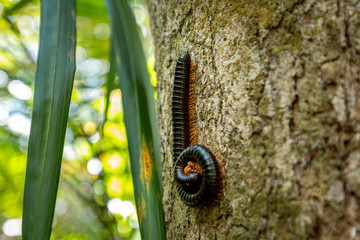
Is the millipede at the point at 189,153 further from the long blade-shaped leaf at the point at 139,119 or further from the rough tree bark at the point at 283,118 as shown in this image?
the long blade-shaped leaf at the point at 139,119

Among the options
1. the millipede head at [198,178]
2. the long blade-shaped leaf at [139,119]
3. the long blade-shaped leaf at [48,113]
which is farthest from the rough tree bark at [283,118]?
the long blade-shaped leaf at [48,113]

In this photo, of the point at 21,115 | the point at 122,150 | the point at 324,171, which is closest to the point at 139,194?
the point at 324,171

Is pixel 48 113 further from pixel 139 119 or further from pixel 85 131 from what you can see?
pixel 85 131

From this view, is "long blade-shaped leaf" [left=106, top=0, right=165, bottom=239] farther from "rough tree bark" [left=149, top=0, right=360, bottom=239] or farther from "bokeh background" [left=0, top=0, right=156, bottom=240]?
"bokeh background" [left=0, top=0, right=156, bottom=240]

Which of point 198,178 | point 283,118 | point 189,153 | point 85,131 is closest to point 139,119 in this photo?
point 189,153

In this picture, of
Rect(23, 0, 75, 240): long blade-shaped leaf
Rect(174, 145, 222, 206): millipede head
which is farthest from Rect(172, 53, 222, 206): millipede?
Rect(23, 0, 75, 240): long blade-shaped leaf

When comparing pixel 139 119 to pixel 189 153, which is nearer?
pixel 189 153
